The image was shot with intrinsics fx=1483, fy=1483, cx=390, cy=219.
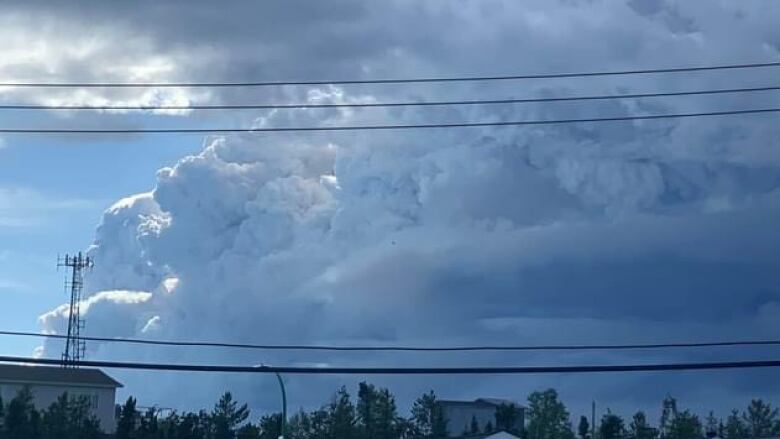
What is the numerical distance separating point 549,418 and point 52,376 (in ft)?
131

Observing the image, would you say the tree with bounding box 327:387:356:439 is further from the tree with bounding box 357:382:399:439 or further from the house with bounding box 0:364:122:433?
the house with bounding box 0:364:122:433

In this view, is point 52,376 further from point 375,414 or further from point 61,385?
point 375,414

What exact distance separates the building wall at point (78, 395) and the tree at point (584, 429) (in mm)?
31010

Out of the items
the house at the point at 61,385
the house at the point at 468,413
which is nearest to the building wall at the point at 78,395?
the house at the point at 61,385

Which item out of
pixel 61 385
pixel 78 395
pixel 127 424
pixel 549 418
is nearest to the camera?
pixel 127 424

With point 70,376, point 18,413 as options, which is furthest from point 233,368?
point 70,376

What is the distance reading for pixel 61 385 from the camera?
326 feet

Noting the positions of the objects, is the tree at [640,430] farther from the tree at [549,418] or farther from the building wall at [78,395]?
the building wall at [78,395]

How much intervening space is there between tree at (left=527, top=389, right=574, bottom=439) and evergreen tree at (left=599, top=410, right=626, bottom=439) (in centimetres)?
193

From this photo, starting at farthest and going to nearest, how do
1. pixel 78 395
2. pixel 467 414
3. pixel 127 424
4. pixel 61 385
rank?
pixel 61 385
pixel 467 414
pixel 78 395
pixel 127 424

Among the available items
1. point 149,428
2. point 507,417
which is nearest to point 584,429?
point 507,417

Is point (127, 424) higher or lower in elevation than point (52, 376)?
lower

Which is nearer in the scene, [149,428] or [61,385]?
[149,428]

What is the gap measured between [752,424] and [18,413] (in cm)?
3711
